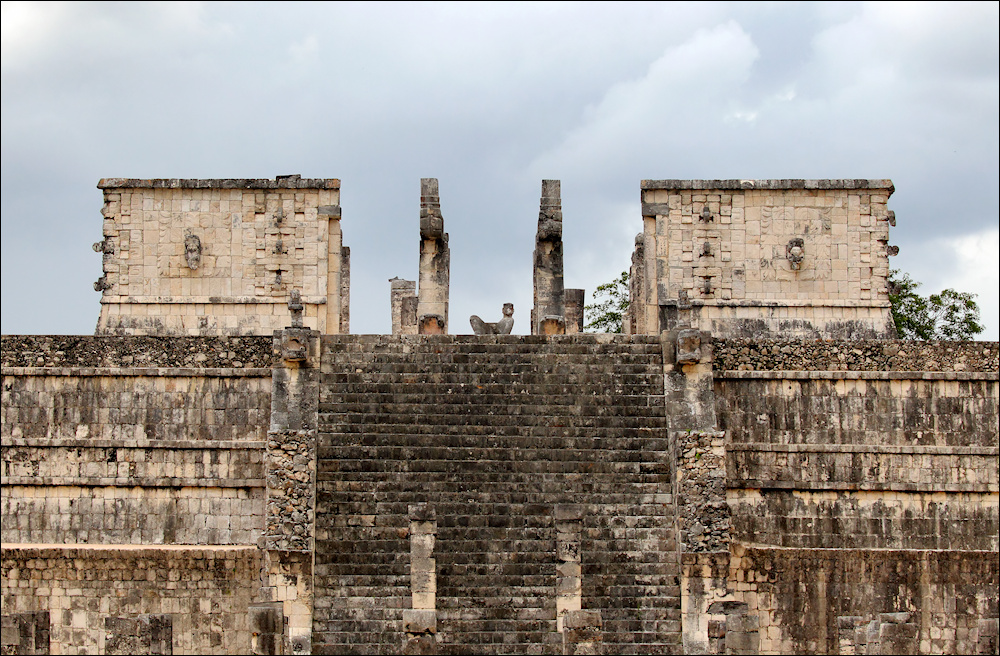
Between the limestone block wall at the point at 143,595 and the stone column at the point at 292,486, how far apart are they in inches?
35.4

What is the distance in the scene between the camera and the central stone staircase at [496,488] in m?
13.6

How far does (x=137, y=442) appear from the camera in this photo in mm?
16016

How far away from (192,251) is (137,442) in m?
4.41

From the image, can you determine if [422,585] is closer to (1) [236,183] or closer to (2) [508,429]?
(2) [508,429]

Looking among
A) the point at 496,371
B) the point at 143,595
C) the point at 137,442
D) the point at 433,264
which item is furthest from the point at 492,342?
the point at 143,595

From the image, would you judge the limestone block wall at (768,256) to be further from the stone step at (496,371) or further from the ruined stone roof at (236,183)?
the ruined stone roof at (236,183)

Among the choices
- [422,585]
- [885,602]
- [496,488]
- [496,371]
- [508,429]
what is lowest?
[885,602]

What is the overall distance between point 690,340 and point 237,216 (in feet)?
27.4

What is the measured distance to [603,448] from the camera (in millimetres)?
14953

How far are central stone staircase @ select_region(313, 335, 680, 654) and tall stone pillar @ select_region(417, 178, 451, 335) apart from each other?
2.65 m

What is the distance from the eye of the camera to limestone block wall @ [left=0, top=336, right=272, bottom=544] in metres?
15.9

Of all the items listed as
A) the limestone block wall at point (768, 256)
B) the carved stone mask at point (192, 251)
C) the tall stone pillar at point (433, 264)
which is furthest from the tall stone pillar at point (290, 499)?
the limestone block wall at point (768, 256)

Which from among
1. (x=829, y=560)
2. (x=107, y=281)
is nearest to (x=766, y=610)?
(x=829, y=560)

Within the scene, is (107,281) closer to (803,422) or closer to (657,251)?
(657,251)
